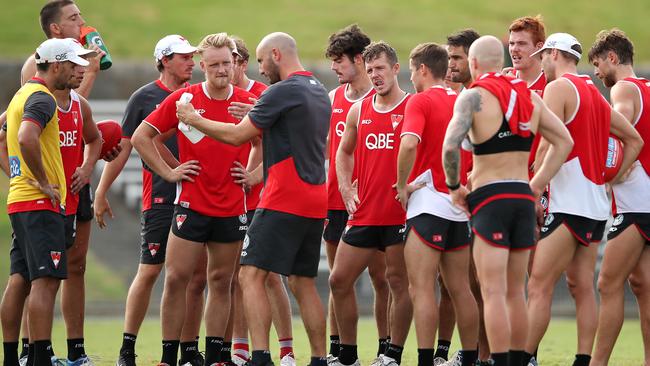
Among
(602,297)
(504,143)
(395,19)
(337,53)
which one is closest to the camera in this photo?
(504,143)

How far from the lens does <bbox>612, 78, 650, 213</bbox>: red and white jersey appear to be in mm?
9648

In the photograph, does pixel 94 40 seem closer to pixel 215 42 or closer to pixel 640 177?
pixel 215 42

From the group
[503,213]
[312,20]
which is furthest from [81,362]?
[312,20]

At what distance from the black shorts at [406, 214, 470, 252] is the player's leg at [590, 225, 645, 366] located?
4.36 feet

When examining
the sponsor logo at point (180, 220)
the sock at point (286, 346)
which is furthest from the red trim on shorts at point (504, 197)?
the sponsor logo at point (180, 220)

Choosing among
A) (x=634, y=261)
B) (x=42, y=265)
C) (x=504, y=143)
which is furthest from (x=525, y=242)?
(x=42, y=265)

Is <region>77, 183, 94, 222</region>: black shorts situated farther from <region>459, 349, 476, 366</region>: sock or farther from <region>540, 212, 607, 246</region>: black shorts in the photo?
<region>540, 212, 607, 246</region>: black shorts

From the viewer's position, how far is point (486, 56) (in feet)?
27.2

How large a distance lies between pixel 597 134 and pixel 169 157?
139 inches

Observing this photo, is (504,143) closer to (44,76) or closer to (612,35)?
(612,35)

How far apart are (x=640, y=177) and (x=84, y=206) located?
479 centimetres

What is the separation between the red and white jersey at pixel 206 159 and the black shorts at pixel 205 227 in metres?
0.04

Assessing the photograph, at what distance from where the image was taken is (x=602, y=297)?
9508 millimetres

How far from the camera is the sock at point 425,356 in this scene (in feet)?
29.0
